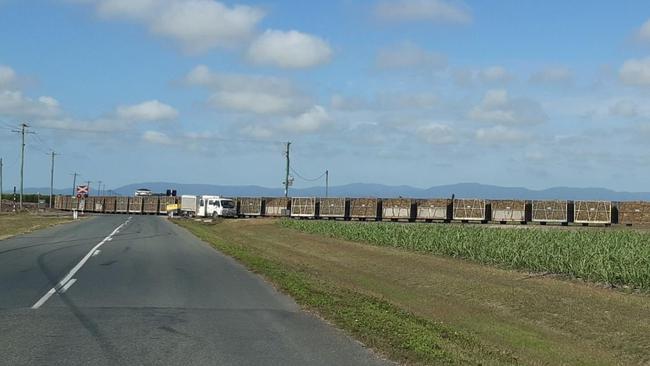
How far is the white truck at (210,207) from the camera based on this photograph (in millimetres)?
73312

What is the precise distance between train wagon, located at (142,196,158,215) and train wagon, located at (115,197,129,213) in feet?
9.95

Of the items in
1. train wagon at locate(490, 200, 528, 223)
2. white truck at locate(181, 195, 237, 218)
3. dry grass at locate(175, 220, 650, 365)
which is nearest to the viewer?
dry grass at locate(175, 220, 650, 365)

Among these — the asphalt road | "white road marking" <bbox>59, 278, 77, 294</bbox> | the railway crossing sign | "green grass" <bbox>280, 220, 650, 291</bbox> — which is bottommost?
"white road marking" <bbox>59, 278, 77, 294</bbox>

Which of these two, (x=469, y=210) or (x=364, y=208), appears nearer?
(x=469, y=210)

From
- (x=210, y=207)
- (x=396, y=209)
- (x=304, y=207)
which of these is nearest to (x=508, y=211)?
(x=396, y=209)

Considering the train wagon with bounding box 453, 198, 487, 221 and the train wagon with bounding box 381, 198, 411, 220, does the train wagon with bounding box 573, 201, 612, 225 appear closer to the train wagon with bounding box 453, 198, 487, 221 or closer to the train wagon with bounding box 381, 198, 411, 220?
the train wagon with bounding box 453, 198, 487, 221

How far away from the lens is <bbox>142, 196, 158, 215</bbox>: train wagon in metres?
102

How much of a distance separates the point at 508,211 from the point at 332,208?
18.8 meters

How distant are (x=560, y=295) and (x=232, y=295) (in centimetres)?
702

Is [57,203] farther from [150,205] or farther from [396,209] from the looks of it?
[396,209]

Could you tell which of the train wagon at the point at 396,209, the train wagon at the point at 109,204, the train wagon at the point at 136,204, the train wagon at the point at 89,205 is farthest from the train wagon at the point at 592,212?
the train wagon at the point at 89,205

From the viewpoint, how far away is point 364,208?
7219 cm

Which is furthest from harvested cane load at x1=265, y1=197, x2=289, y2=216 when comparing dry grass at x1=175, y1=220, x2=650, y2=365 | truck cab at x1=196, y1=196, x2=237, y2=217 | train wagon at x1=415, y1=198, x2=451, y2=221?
dry grass at x1=175, y1=220, x2=650, y2=365

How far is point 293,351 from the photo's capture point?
28.7ft
